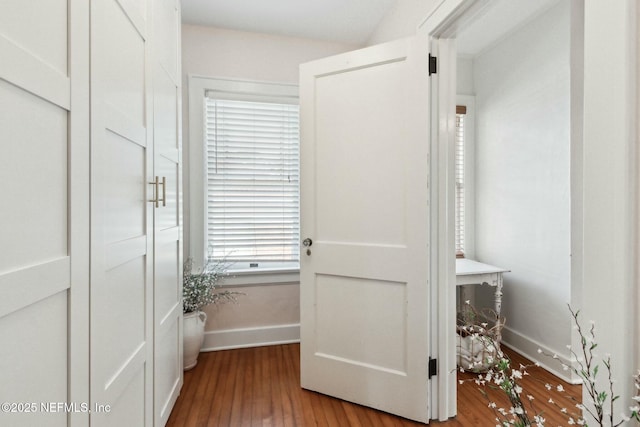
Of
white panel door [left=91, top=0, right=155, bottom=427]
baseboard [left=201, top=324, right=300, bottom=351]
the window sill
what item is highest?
white panel door [left=91, top=0, right=155, bottom=427]

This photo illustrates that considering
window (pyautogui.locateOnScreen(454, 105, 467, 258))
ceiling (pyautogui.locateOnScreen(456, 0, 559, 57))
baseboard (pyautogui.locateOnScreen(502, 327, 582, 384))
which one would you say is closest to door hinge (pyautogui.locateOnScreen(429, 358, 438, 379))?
baseboard (pyautogui.locateOnScreen(502, 327, 582, 384))

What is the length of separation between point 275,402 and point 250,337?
2.75 feet

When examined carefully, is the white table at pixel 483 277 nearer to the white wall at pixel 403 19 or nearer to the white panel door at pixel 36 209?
the white wall at pixel 403 19

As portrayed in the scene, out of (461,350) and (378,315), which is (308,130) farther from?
(461,350)

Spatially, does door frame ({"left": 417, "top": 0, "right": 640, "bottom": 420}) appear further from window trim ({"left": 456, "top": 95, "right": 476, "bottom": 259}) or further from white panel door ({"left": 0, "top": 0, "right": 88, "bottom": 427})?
window trim ({"left": 456, "top": 95, "right": 476, "bottom": 259})

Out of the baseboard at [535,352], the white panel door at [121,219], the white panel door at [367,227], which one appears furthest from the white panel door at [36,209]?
the baseboard at [535,352]

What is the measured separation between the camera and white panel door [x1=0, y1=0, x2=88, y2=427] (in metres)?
0.64

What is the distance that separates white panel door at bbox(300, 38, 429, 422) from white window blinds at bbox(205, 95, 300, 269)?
0.77 meters

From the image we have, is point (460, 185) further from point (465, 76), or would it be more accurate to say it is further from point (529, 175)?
point (465, 76)

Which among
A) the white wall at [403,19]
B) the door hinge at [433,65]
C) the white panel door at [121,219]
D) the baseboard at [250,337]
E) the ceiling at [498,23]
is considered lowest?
the baseboard at [250,337]

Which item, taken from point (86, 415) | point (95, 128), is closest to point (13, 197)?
point (95, 128)

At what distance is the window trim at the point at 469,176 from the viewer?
9.95ft

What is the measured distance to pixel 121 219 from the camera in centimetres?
115

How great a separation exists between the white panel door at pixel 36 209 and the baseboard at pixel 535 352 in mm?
2442
